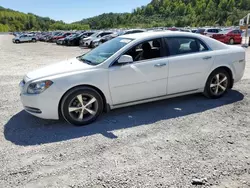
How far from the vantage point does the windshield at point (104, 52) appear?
4354mm

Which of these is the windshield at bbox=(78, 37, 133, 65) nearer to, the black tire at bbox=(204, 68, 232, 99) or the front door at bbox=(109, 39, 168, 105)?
the front door at bbox=(109, 39, 168, 105)

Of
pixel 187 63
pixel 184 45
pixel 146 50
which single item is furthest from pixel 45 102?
pixel 184 45

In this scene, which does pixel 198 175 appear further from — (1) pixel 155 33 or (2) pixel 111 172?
(1) pixel 155 33

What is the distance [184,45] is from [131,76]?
1.43 metres

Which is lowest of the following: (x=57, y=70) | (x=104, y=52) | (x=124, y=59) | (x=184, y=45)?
(x=57, y=70)

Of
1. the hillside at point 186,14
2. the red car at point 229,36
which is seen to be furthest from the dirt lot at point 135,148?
the hillside at point 186,14

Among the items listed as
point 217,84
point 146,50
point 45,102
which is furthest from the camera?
point 217,84

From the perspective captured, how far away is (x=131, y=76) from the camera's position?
13.9ft

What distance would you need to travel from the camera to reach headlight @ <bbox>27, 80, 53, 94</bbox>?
3832 millimetres

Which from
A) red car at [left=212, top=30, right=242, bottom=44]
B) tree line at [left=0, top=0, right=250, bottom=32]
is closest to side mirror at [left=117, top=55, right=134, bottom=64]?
red car at [left=212, top=30, right=242, bottom=44]

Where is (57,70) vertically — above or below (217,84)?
above

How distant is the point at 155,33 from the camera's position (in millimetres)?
4762

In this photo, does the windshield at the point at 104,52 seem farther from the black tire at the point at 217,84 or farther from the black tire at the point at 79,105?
the black tire at the point at 217,84

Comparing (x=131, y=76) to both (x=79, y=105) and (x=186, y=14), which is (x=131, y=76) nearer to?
(x=79, y=105)
